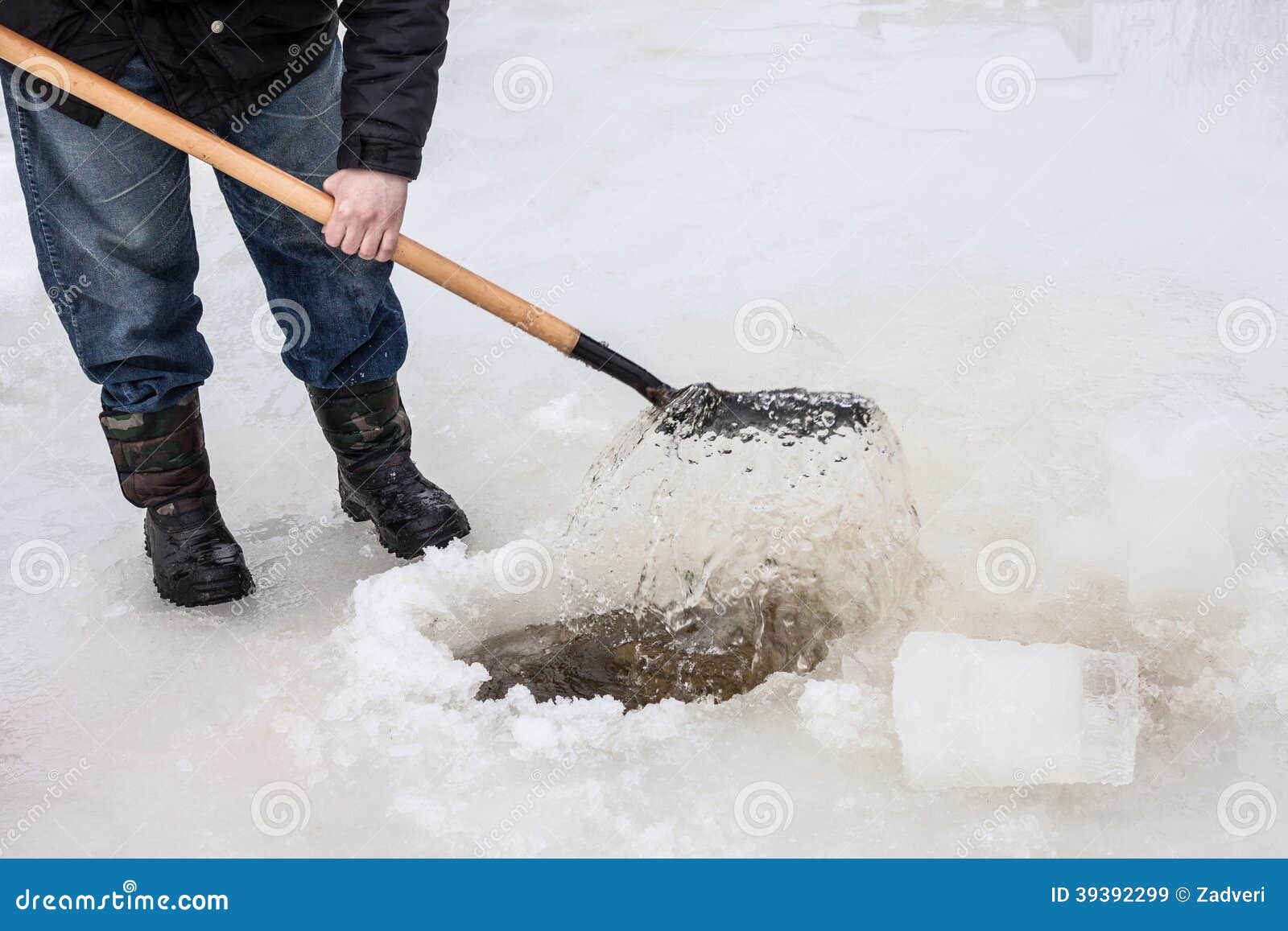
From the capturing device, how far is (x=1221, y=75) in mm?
4172

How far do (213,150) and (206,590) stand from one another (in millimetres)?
844

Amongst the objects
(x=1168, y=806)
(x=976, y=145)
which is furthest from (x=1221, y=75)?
(x=1168, y=806)

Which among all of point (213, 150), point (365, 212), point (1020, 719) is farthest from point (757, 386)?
point (213, 150)

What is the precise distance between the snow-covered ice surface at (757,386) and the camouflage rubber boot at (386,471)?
0.07 m

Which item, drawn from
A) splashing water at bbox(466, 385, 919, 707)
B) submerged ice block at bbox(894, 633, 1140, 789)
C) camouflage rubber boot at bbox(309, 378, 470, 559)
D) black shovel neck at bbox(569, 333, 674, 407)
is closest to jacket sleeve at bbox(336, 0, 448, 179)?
black shovel neck at bbox(569, 333, 674, 407)

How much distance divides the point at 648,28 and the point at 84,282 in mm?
3751

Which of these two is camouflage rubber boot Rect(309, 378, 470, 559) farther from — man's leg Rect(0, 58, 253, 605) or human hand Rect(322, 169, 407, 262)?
human hand Rect(322, 169, 407, 262)

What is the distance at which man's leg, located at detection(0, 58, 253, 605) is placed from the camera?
6.30ft

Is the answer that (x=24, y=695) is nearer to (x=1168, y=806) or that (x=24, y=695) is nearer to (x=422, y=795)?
(x=422, y=795)

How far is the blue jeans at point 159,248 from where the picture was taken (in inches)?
75.8

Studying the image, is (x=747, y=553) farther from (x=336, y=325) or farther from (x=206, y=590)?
(x=206, y=590)

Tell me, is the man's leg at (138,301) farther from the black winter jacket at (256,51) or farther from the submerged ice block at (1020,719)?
the submerged ice block at (1020,719)

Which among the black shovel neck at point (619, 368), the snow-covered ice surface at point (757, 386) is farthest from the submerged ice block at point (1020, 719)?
the black shovel neck at point (619, 368)

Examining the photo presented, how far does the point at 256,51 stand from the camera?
191 centimetres
